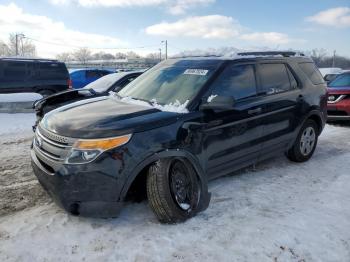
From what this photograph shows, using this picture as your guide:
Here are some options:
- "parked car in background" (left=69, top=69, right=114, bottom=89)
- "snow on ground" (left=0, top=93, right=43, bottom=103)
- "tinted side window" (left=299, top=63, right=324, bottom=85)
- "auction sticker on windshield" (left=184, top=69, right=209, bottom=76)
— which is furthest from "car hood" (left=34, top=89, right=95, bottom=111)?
"parked car in background" (left=69, top=69, right=114, bottom=89)

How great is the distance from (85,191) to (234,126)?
190 cm

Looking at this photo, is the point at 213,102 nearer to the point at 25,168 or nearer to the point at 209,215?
the point at 209,215

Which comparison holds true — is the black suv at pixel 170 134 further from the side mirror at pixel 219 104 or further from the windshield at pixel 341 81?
the windshield at pixel 341 81

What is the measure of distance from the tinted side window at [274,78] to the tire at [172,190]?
1794mm

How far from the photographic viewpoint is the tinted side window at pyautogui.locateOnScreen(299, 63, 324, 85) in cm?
568

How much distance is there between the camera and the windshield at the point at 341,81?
9809 millimetres

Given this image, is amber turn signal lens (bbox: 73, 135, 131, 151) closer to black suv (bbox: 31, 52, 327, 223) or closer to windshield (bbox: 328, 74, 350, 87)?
black suv (bbox: 31, 52, 327, 223)

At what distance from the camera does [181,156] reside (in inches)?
141

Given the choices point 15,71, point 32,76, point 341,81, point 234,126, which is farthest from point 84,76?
point 234,126

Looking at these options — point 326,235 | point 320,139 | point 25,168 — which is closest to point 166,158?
point 326,235

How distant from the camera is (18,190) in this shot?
14.3 feet

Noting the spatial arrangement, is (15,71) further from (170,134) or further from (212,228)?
(212,228)

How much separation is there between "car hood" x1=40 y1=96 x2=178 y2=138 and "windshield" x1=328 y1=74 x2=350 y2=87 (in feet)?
25.6

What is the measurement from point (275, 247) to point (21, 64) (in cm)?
1122
